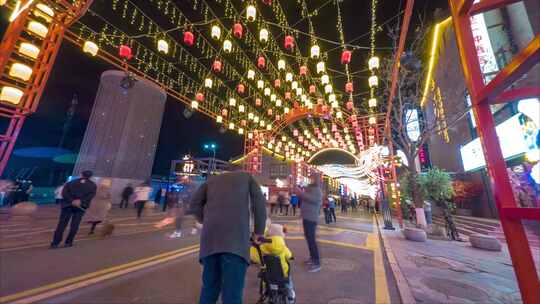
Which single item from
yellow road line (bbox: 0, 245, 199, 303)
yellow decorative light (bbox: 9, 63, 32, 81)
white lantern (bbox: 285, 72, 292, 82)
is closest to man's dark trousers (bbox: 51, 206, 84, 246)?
yellow road line (bbox: 0, 245, 199, 303)

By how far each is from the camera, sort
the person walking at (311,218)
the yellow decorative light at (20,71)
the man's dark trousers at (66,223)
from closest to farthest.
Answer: the person walking at (311,218) → the man's dark trousers at (66,223) → the yellow decorative light at (20,71)

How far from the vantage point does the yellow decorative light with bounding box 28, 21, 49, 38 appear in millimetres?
7363

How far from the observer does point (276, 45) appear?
39.7 ft

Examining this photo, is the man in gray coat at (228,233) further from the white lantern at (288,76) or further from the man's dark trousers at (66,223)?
the white lantern at (288,76)

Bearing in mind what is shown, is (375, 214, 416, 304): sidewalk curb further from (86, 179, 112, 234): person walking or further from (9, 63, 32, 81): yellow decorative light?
(9, 63, 32, 81): yellow decorative light

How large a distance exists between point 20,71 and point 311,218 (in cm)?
1061

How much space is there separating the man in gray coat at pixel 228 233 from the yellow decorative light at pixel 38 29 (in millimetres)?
10234

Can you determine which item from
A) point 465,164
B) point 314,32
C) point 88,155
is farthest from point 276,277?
point 88,155

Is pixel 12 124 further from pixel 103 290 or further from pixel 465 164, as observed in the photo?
pixel 465 164

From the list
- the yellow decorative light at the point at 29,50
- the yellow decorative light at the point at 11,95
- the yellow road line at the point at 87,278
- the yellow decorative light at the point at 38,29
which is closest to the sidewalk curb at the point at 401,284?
the yellow road line at the point at 87,278

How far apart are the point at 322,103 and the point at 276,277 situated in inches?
635

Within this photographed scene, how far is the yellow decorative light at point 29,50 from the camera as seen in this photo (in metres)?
7.16

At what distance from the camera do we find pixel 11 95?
7031mm

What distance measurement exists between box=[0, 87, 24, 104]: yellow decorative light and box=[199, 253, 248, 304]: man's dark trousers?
984cm
